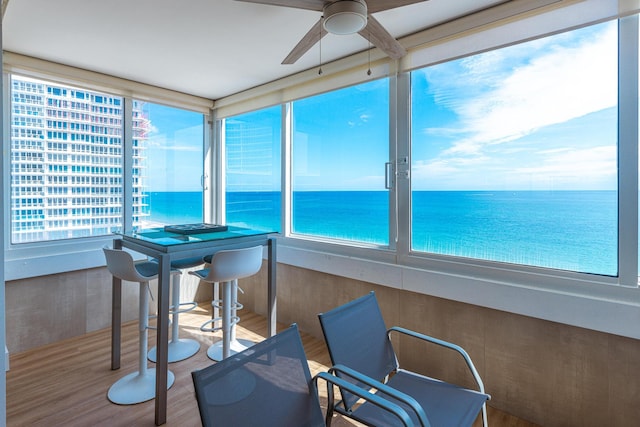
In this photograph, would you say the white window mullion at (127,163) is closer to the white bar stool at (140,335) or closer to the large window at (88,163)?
the large window at (88,163)

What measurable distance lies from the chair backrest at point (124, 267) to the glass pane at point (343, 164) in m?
1.59

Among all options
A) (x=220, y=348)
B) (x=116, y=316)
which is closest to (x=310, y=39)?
(x=116, y=316)

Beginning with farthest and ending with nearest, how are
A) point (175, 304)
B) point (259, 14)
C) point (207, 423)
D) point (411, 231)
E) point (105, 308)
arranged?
point (105, 308) < point (175, 304) < point (411, 231) < point (259, 14) < point (207, 423)

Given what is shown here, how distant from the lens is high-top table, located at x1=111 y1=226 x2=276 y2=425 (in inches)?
78.1

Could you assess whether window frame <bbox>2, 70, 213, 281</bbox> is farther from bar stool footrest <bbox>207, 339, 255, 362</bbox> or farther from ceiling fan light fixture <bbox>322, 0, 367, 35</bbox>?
ceiling fan light fixture <bbox>322, 0, 367, 35</bbox>

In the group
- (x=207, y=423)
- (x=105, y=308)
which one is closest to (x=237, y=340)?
(x=105, y=308)

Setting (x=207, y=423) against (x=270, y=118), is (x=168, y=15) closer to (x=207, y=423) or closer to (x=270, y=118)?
(x=270, y=118)

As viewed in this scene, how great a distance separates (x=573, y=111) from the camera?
1.92 meters

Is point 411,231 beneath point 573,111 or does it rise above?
beneath

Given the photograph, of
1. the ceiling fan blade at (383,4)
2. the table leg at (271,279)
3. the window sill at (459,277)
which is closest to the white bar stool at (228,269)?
the table leg at (271,279)

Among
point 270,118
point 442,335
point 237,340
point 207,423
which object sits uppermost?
point 270,118

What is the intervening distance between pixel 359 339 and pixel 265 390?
2.08ft

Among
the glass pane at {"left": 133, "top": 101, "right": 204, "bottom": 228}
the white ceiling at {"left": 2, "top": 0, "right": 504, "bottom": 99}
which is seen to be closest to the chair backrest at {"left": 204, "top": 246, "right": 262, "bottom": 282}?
the white ceiling at {"left": 2, "top": 0, "right": 504, "bottom": 99}

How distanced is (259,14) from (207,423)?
2244 millimetres
